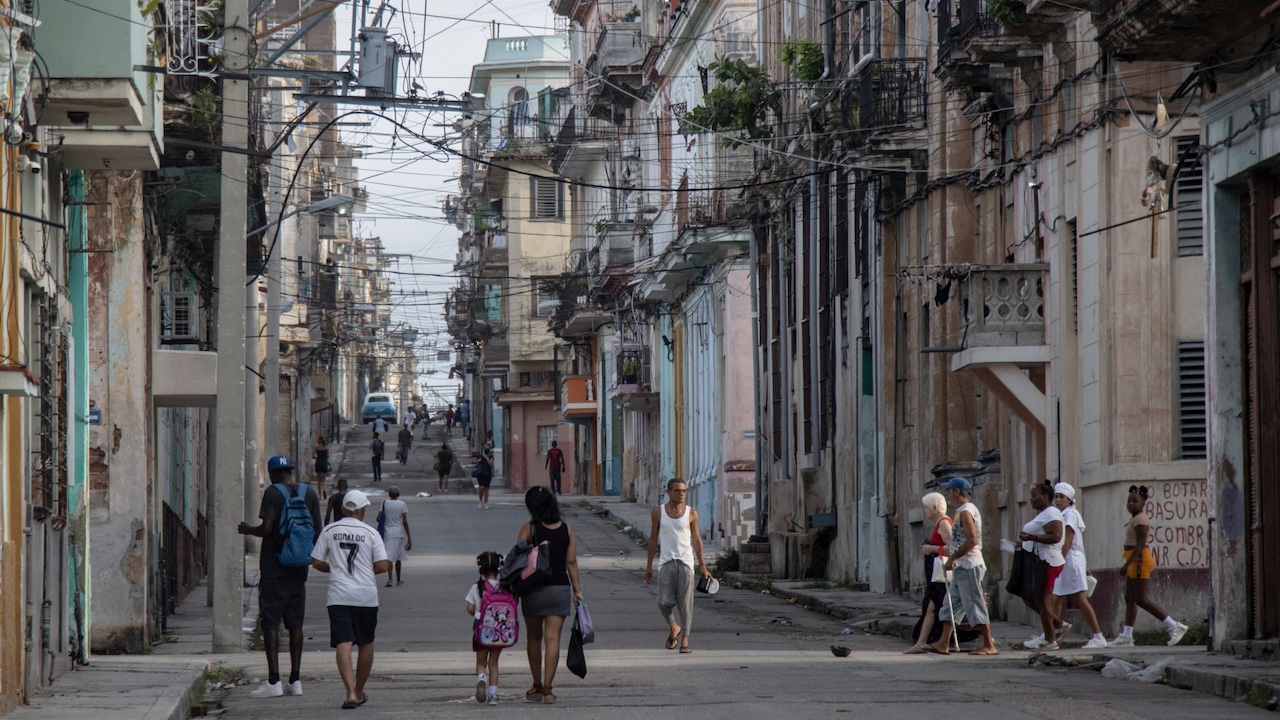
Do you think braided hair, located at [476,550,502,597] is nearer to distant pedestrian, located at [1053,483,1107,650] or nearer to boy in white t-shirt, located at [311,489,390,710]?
boy in white t-shirt, located at [311,489,390,710]

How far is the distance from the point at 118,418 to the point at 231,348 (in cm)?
139

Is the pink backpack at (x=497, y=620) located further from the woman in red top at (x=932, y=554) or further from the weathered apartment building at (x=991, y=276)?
the weathered apartment building at (x=991, y=276)

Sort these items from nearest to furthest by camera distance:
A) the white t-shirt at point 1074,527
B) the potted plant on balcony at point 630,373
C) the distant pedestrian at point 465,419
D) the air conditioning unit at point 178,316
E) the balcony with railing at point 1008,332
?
1. the white t-shirt at point 1074,527
2. the balcony with railing at point 1008,332
3. the air conditioning unit at point 178,316
4. the potted plant on balcony at point 630,373
5. the distant pedestrian at point 465,419

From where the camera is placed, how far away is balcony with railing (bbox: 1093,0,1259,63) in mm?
14836

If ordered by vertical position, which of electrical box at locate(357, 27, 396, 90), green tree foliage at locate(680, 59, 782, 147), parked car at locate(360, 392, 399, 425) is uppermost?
green tree foliage at locate(680, 59, 782, 147)

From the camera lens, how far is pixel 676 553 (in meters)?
19.0

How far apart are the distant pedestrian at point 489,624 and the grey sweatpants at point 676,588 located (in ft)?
15.3

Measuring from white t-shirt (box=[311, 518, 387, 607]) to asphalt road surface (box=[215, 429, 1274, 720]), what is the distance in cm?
76

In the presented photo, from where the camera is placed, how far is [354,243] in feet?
455

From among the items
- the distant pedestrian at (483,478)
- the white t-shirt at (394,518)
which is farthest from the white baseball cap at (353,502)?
the distant pedestrian at (483,478)

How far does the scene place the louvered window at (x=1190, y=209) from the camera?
19438 millimetres

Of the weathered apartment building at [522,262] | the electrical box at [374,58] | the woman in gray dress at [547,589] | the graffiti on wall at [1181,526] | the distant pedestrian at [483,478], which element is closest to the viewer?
the woman in gray dress at [547,589]

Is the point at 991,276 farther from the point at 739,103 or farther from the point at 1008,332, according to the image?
the point at 739,103

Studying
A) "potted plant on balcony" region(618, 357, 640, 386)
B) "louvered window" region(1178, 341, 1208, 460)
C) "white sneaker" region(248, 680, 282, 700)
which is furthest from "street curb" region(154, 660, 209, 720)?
"potted plant on balcony" region(618, 357, 640, 386)
